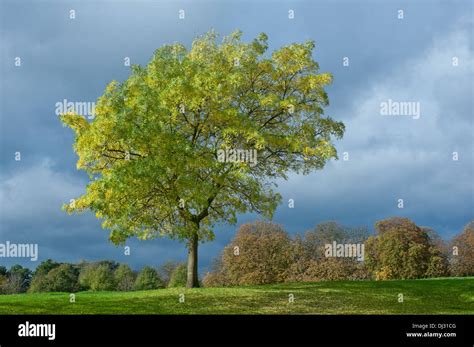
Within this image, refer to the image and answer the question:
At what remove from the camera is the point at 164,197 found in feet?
103

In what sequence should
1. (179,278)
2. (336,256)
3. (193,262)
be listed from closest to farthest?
(193,262), (336,256), (179,278)

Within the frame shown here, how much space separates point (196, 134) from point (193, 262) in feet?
25.9

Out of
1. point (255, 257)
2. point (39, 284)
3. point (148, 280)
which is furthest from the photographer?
point (148, 280)

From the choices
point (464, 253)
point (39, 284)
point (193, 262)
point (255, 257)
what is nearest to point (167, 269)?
point (39, 284)

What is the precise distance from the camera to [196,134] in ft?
109

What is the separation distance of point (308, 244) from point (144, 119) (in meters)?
34.2

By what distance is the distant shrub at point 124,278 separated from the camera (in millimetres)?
74319

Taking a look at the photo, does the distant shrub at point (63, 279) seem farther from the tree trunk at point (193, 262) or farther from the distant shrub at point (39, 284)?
the tree trunk at point (193, 262)

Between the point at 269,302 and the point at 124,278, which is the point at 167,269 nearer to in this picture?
the point at 124,278

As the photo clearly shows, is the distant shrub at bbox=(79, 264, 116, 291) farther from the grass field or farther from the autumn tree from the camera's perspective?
the grass field

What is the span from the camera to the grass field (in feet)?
85.4

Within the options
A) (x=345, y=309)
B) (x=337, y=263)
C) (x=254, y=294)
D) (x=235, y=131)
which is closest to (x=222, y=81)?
(x=235, y=131)

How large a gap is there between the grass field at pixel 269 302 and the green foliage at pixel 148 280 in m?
42.3
